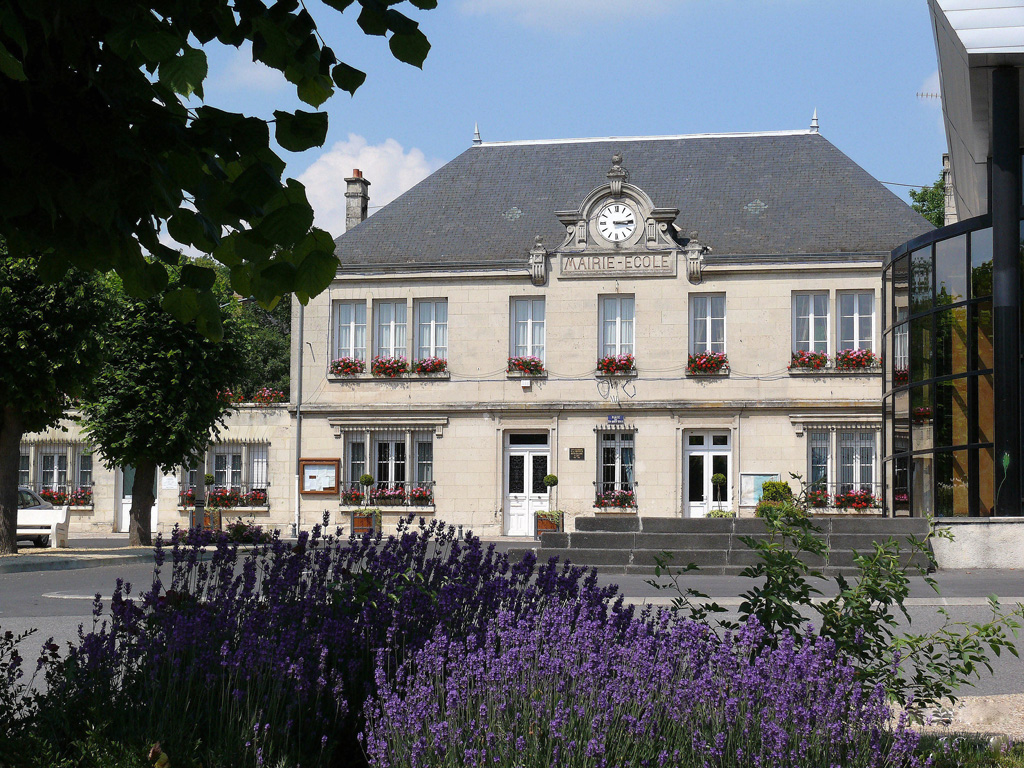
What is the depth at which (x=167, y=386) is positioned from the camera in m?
22.1

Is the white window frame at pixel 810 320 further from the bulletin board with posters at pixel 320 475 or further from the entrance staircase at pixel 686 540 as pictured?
the bulletin board with posters at pixel 320 475

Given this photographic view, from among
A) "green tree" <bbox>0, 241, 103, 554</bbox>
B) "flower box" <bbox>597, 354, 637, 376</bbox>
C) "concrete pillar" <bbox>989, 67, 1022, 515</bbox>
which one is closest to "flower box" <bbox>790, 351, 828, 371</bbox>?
"flower box" <bbox>597, 354, 637, 376</bbox>

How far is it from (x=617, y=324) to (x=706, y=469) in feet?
13.4

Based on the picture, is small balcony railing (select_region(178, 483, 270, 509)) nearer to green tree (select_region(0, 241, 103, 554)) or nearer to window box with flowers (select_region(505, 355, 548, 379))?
window box with flowers (select_region(505, 355, 548, 379))

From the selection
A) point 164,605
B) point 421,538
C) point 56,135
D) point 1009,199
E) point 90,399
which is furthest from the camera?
point 90,399

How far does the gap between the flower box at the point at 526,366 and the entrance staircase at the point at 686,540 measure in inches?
404

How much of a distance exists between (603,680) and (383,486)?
24696 mm

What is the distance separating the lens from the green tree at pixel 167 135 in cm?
337

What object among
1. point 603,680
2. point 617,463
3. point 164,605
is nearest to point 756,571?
point 603,680

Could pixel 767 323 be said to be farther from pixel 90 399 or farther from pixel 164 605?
pixel 164 605

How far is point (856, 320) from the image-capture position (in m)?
26.6

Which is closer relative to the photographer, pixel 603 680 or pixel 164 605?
pixel 603 680

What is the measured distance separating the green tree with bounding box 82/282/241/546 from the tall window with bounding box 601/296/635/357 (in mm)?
9385

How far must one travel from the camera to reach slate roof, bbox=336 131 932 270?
27.4m
